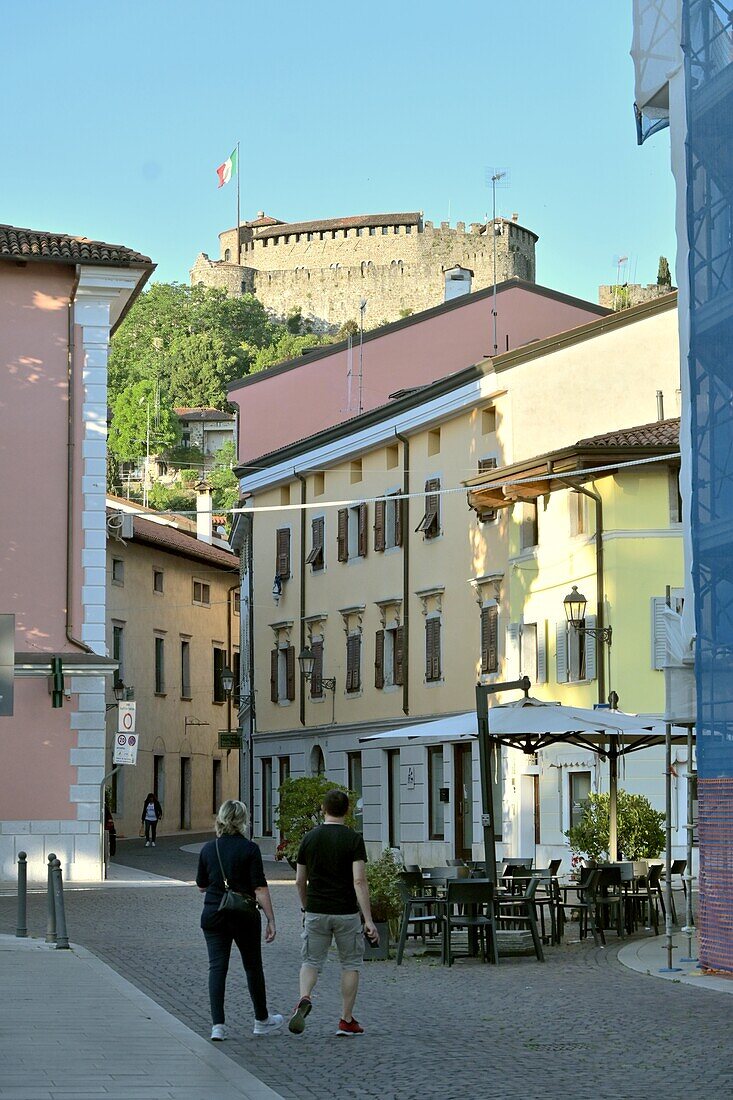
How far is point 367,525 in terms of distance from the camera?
4669 cm

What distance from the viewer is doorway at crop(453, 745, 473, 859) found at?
39.9 m

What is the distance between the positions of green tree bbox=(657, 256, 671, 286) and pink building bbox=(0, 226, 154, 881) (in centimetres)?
7012

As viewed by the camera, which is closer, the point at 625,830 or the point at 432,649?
the point at 625,830

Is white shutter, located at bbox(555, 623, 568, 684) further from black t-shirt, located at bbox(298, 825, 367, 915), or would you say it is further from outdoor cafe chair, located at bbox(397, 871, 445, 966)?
black t-shirt, located at bbox(298, 825, 367, 915)

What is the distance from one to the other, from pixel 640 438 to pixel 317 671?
16.1 m

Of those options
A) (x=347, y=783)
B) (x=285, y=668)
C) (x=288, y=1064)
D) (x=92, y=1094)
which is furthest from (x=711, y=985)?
(x=285, y=668)

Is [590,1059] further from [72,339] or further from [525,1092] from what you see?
[72,339]

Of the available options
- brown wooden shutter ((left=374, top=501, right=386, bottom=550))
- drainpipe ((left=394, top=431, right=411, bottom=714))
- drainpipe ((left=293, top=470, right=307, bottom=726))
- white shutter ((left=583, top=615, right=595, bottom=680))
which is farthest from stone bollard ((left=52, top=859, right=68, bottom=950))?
drainpipe ((left=293, top=470, right=307, bottom=726))

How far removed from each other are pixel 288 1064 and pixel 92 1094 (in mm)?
1903

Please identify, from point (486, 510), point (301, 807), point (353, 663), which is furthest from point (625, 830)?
point (353, 663)

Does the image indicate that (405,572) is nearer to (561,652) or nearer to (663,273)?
(561,652)

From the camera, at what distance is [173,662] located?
6059cm

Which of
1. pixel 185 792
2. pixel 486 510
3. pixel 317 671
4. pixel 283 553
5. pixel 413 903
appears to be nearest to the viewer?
pixel 413 903

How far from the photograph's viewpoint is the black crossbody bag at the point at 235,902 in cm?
1203
